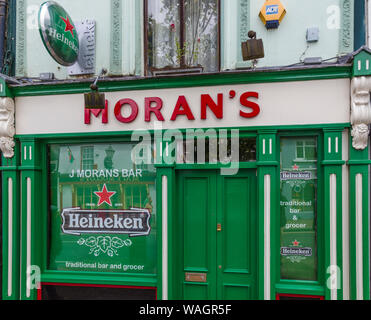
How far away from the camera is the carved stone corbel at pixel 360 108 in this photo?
4.86m

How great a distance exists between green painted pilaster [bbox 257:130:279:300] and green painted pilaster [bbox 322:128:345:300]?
75 cm

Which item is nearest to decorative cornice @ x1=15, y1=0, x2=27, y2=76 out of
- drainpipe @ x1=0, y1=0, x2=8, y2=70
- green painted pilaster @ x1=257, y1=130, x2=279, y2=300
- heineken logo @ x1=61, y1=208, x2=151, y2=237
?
drainpipe @ x1=0, y1=0, x2=8, y2=70

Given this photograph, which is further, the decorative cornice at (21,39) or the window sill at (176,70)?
the decorative cornice at (21,39)

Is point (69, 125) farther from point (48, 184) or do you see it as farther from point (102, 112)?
point (48, 184)

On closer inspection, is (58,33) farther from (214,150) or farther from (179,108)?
(214,150)

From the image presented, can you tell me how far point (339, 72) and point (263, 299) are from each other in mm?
3721

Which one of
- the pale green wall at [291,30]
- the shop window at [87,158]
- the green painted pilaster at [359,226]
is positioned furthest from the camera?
the shop window at [87,158]

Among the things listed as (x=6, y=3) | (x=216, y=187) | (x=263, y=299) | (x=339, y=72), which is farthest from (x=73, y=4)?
(x=263, y=299)

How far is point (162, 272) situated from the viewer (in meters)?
5.53

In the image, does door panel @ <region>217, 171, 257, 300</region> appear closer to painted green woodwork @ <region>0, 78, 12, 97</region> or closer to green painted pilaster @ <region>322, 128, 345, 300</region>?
green painted pilaster @ <region>322, 128, 345, 300</region>

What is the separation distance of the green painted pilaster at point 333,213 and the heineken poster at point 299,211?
230 millimetres

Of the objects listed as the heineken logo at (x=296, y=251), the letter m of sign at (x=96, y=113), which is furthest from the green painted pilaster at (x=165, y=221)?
the heineken logo at (x=296, y=251)

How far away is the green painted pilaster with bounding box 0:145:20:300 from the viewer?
5941 millimetres

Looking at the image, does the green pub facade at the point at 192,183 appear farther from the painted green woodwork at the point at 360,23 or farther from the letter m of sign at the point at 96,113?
the painted green woodwork at the point at 360,23
